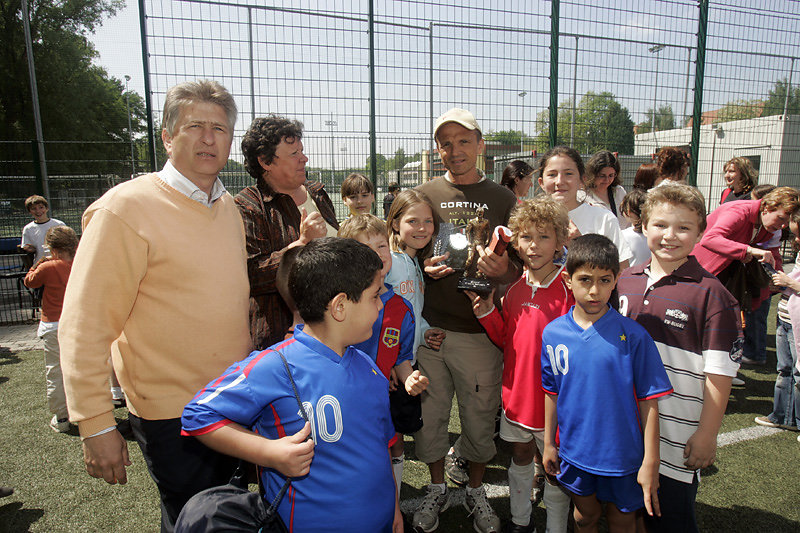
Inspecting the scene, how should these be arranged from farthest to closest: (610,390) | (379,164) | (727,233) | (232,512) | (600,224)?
(379,164), (727,233), (600,224), (610,390), (232,512)

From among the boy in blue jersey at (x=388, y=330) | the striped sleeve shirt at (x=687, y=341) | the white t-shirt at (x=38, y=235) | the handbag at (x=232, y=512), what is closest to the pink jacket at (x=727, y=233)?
the striped sleeve shirt at (x=687, y=341)

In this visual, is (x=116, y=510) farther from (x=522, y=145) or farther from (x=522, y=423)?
(x=522, y=145)

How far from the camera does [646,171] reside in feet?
16.4

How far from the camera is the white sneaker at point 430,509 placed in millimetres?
2627

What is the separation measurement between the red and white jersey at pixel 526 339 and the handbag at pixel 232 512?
1.42m

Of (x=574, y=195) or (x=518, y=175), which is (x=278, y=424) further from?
(x=518, y=175)

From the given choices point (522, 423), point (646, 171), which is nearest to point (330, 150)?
point (646, 171)

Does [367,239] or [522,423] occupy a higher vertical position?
[367,239]

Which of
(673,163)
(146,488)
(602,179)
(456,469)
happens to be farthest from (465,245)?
(673,163)

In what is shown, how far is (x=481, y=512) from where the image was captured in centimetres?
263

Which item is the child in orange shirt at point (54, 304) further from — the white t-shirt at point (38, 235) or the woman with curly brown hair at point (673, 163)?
the woman with curly brown hair at point (673, 163)

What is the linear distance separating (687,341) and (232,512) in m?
1.90

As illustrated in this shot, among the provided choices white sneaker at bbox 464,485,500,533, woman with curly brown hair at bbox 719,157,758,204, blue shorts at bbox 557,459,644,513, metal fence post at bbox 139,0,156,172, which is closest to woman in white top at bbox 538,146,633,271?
blue shorts at bbox 557,459,644,513

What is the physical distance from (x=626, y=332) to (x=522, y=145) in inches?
206
